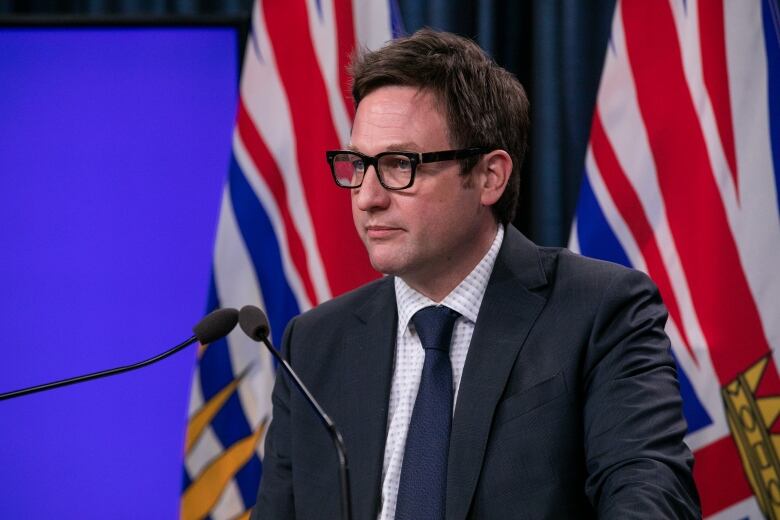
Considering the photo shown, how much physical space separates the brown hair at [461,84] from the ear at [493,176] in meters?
0.02

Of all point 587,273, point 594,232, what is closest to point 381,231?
point 587,273

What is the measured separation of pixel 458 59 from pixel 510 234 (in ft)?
1.20

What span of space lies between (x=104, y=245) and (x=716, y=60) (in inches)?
74.8

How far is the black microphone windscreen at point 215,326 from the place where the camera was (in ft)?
5.25

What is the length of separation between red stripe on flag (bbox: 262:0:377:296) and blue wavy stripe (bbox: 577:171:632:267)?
646mm

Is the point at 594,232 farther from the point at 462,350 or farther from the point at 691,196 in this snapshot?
the point at 462,350

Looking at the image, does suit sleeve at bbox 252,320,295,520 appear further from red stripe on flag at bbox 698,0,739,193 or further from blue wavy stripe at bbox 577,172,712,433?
red stripe on flag at bbox 698,0,739,193

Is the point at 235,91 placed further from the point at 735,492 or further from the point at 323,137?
the point at 735,492

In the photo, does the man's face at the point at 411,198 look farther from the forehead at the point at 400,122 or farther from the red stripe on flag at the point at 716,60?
the red stripe on flag at the point at 716,60

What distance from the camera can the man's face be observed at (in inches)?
76.2

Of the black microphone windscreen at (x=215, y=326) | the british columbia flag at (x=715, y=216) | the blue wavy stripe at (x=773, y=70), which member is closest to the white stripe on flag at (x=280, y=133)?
the british columbia flag at (x=715, y=216)

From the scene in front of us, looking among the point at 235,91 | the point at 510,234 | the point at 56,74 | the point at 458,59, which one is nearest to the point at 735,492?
the point at 510,234

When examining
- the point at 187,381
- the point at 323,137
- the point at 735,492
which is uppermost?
the point at 323,137

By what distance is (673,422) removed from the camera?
1763mm
